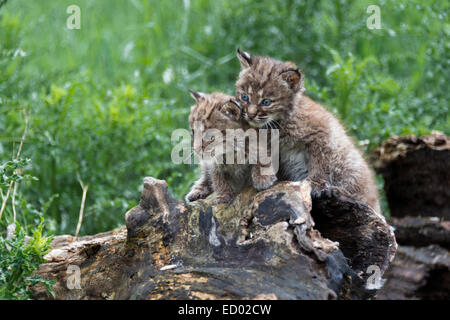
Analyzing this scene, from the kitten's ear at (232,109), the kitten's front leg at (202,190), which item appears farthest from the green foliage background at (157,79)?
the kitten's ear at (232,109)

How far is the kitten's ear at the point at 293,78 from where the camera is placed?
5082 mm

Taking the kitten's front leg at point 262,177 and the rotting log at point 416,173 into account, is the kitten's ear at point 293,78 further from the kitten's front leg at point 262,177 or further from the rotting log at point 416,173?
the rotting log at point 416,173

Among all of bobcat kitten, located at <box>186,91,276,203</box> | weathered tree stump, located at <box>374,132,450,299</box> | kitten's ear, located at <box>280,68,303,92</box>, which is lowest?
weathered tree stump, located at <box>374,132,450,299</box>

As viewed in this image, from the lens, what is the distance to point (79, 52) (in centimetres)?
896

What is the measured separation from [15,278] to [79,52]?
19.0 ft

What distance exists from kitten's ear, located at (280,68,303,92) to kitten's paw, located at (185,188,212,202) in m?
1.29

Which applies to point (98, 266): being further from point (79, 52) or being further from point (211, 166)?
point (79, 52)

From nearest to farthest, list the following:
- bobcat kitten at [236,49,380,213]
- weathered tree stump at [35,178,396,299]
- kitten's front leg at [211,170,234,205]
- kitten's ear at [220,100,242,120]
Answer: weathered tree stump at [35,178,396,299] → kitten's ear at [220,100,242,120] → kitten's front leg at [211,170,234,205] → bobcat kitten at [236,49,380,213]

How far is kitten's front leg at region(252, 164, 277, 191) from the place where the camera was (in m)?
4.54

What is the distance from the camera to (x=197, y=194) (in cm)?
536

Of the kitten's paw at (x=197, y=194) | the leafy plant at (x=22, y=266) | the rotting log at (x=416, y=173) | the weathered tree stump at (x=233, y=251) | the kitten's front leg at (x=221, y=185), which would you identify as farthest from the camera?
the rotting log at (x=416, y=173)

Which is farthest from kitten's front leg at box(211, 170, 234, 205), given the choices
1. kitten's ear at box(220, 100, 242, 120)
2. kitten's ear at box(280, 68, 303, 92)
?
kitten's ear at box(280, 68, 303, 92)

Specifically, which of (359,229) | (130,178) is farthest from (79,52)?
(359,229)

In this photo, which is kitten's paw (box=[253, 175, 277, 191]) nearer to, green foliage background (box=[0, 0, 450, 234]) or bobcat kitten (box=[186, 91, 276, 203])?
bobcat kitten (box=[186, 91, 276, 203])
